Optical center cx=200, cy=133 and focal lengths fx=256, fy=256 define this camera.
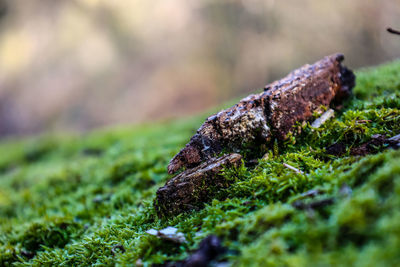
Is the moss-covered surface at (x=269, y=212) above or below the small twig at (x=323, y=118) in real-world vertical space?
below

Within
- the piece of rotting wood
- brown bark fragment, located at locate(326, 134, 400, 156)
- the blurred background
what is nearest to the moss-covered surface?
brown bark fragment, located at locate(326, 134, 400, 156)

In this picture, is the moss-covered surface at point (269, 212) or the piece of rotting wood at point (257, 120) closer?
the moss-covered surface at point (269, 212)

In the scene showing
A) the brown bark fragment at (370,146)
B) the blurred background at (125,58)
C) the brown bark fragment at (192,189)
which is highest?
the blurred background at (125,58)

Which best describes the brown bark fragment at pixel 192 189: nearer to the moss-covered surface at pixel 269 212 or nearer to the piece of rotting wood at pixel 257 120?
the moss-covered surface at pixel 269 212

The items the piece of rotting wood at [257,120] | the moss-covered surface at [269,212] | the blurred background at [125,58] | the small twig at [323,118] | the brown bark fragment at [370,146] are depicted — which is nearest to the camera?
the moss-covered surface at [269,212]

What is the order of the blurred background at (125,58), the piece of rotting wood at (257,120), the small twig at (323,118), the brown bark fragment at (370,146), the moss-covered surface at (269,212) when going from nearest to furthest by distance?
the moss-covered surface at (269,212)
the brown bark fragment at (370,146)
the piece of rotting wood at (257,120)
the small twig at (323,118)
the blurred background at (125,58)

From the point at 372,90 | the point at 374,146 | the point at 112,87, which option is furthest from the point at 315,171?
the point at 112,87

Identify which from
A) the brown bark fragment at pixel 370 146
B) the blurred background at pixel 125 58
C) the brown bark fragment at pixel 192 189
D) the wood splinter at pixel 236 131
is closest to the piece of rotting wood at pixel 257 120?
the wood splinter at pixel 236 131

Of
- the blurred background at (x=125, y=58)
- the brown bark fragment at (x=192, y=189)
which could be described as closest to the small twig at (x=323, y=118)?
the brown bark fragment at (x=192, y=189)
